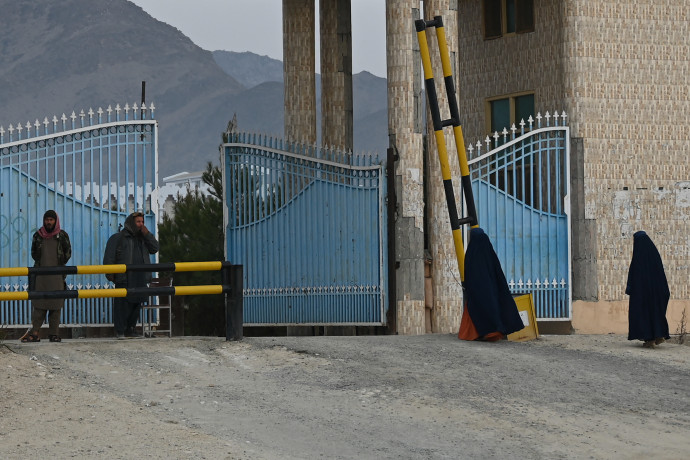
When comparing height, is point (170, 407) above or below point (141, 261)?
below

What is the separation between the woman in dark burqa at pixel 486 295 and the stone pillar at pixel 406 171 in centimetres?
187

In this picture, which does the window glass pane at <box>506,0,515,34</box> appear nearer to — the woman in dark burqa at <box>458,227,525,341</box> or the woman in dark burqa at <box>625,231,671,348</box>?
the woman in dark burqa at <box>625,231,671,348</box>

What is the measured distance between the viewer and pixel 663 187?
17.4m

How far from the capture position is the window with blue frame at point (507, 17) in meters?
18.4

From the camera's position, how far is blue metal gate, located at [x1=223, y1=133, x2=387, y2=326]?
52.3 feet

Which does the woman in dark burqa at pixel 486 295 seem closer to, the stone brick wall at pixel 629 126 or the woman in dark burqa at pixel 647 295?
the woman in dark burqa at pixel 647 295

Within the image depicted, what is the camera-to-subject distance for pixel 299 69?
63.5 feet

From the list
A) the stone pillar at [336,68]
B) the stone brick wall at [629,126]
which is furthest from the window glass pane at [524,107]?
the stone pillar at [336,68]

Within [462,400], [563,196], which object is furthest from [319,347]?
[563,196]

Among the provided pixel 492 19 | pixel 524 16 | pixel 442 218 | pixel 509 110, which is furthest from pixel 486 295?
pixel 492 19

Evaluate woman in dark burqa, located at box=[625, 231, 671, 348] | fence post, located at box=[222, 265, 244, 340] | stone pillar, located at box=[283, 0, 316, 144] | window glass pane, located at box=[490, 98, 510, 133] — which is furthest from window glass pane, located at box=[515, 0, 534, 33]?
fence post, located at box=[222, 265, 244, 340]

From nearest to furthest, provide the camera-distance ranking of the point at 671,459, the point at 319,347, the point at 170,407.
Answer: the point at 671,459, the point at 170,407, the point at 319,347

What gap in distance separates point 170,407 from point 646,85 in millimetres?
10219

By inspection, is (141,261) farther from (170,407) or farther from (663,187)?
(663,187)
